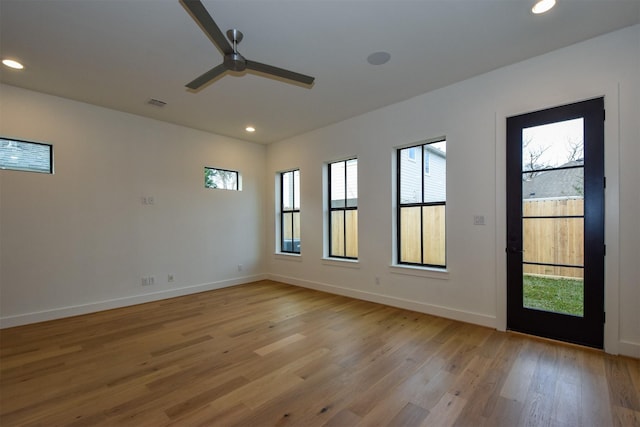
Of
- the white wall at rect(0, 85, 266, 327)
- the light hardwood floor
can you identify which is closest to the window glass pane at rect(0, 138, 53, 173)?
the white wall at rect(0, 85, 266, 327)

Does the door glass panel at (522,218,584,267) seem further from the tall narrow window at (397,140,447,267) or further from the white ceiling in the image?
the white ceiling

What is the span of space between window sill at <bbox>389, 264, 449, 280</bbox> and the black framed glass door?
0.75m

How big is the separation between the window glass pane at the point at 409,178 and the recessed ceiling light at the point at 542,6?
2036 mm

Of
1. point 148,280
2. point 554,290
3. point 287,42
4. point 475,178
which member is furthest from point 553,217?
point 148,280

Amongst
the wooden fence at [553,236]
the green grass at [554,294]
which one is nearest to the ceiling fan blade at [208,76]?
the wooden fence at [553,236]

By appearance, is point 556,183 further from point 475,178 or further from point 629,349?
point 629,349

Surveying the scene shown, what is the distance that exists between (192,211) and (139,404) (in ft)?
12.3

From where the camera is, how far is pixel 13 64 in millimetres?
3189

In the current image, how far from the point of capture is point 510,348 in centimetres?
285

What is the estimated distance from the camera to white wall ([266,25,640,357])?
8.73 ft

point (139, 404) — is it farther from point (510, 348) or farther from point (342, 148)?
point (342, 148)

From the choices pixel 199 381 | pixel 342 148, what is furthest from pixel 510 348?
pixel 342 148

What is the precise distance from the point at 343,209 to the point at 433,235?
171cm

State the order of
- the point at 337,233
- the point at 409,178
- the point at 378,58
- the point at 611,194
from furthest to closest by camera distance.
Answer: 1. the point at 337,233
2. the point at 409,178
3. the point at 378,58
4. the point at 611,194
